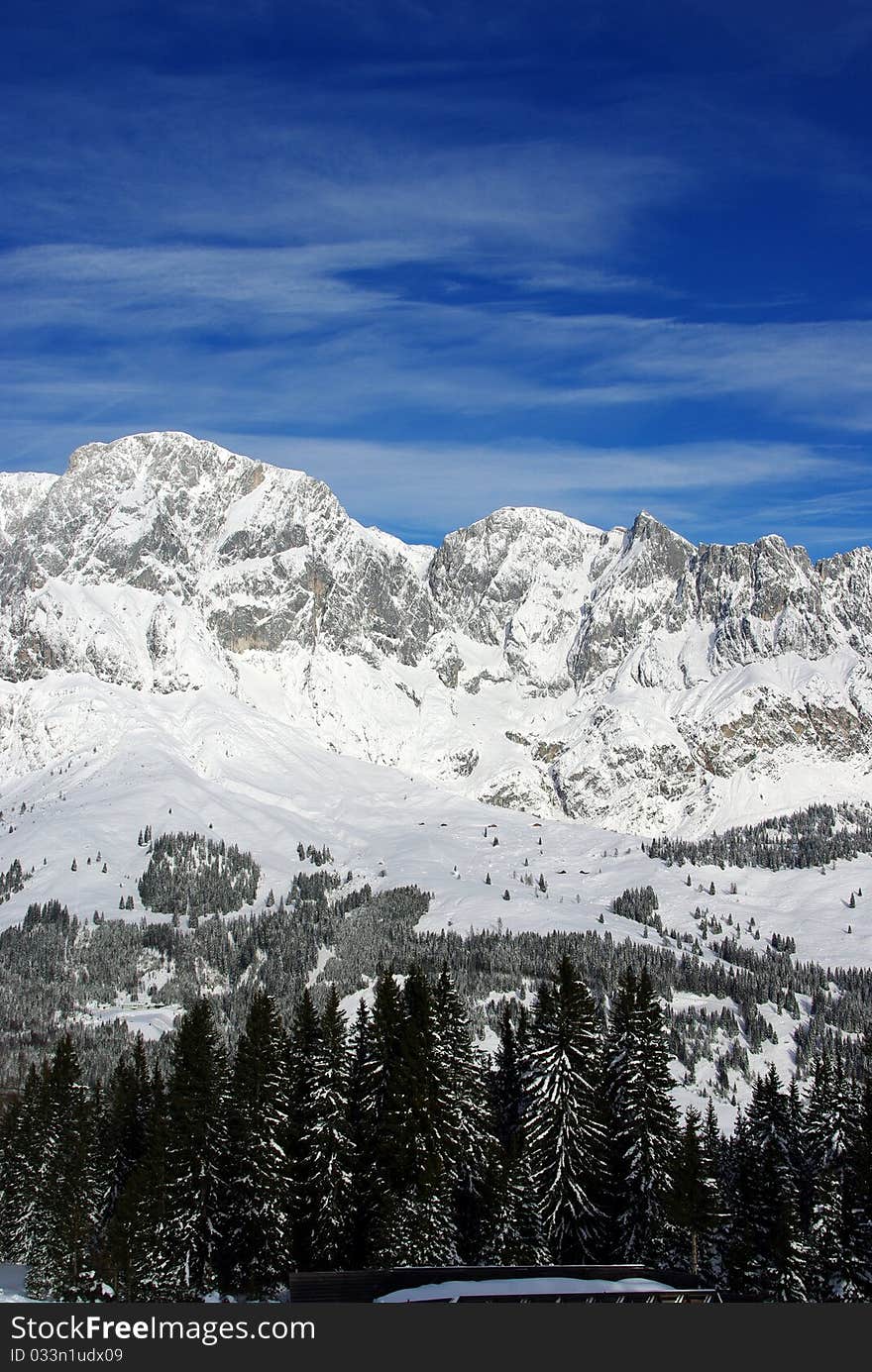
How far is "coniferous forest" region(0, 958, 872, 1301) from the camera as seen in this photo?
7650 centimetres

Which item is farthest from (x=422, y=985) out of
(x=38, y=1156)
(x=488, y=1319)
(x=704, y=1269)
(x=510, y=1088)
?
(x=488, y=1319)

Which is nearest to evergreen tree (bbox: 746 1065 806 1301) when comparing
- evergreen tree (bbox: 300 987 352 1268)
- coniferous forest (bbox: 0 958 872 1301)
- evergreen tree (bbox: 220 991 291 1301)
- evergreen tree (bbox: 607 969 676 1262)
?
coniferous forest (bbox: 0 958 872 1301)

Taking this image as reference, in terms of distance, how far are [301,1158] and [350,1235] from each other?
17.8 ft

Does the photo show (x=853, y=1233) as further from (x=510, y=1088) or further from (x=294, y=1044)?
(x=294, y=1044)

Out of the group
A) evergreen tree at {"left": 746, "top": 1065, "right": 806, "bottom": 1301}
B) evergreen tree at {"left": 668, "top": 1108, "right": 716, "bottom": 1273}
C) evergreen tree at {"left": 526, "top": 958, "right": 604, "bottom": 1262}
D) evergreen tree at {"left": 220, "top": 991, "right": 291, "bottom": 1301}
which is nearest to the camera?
evergreen tree at {"left": 746, "top": 1065, "right": 806, "bottom": 1301}

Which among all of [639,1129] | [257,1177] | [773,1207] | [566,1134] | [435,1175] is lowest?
[773,1207]

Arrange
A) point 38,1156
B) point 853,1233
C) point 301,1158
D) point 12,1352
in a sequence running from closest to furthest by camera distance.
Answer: point 12,1352 → point 853,1233 → point 301,1158 → point 38,1156

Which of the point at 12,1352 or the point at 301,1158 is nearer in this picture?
the point at 12,1352

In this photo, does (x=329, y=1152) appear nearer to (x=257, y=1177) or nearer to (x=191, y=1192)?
(x=257, y=1177)

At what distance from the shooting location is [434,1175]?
74.8m

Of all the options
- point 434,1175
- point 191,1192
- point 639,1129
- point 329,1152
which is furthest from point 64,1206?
point 639,1129

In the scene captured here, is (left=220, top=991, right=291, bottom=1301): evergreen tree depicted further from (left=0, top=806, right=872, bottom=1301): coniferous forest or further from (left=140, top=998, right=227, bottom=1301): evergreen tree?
(left=140, top=998, right=227, bottom=1301): evergreen tree

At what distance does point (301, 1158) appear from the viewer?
267ft

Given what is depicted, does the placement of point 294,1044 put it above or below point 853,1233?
above
